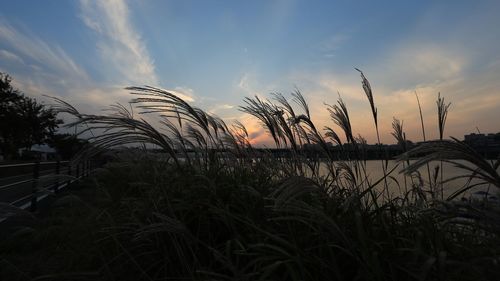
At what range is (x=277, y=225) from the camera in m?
2.50

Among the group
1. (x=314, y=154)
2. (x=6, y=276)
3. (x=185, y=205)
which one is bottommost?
(x=6, y=276)

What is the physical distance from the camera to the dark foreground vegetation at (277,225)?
1.60 metres

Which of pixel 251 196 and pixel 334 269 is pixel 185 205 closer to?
pixel 251 196

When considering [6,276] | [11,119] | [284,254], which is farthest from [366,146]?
[11,119]

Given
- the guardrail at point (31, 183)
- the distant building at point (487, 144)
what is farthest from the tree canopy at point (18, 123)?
the distant building at point (487, 144)

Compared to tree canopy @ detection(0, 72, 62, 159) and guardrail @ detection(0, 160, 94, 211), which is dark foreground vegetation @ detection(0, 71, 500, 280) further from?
tree canopy @ detection(0, 72, 62, 159)

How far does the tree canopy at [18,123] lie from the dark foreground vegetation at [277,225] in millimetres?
28628

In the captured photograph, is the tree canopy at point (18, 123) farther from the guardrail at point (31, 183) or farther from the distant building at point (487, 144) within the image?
the distant building at point (487, 144)

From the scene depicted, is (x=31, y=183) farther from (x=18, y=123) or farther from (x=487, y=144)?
(x=18, y=123)

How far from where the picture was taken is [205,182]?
10.5 ft

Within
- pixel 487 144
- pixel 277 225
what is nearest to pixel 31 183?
pixel 277 225

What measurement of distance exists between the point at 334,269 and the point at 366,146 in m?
2.06

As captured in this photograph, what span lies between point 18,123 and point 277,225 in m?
36.1

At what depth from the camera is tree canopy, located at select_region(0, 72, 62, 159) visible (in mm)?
31812
